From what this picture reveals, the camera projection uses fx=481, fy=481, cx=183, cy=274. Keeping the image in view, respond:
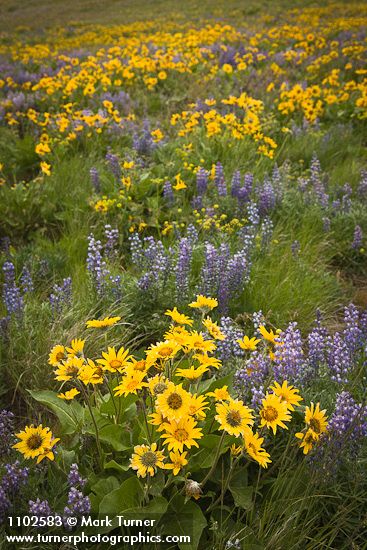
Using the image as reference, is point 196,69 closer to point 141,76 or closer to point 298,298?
point 141,76

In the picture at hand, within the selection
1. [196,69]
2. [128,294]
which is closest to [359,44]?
[196,69]

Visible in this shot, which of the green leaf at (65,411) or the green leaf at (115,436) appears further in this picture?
the green leaf at (65,411)

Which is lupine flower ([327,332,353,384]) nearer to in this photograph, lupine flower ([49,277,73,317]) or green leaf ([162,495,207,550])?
green leaf ([162,495,207,550])

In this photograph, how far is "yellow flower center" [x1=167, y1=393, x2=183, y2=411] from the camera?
1.55 metres

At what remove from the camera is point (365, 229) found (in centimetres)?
423

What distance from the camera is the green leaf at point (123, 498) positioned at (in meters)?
1.74

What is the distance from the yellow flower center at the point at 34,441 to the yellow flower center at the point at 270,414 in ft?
2.71

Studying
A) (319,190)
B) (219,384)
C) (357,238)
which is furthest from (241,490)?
(319,190)

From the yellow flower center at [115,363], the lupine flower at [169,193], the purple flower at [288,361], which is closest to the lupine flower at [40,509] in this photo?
the yellow flower center at [115,363]

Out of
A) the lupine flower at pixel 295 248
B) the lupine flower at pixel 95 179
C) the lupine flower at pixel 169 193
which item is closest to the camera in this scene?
the lupine flower at pixel 295 248

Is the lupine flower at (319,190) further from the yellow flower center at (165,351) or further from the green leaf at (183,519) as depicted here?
the green leaf at (183,519)

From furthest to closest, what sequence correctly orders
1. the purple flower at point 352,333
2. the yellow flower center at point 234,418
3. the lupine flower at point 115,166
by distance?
the lupine flower at point 115,166, the purple flower at point 352,333, the yellow flower center at point 234,418

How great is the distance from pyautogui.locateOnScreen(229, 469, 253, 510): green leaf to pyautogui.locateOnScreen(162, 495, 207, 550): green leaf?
153 millimetres

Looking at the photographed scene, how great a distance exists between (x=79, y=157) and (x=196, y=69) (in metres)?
4.45
